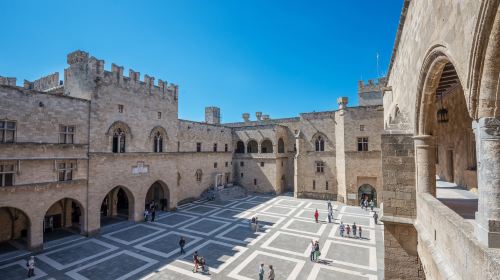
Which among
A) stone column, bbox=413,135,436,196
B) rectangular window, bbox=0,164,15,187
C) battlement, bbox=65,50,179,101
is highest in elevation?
battlement, bbox=65,50,179,101

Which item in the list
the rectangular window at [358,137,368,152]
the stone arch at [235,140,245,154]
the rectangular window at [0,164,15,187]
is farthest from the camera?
the stone arch at [235,140,245,154]

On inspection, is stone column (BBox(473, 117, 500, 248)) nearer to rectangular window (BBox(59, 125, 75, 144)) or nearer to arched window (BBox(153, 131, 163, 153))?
rectangular window (BBox(59, 125, 75, 144))

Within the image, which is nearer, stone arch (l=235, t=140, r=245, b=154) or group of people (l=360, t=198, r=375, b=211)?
group of people (l=360, t=198, r=375, b=211)

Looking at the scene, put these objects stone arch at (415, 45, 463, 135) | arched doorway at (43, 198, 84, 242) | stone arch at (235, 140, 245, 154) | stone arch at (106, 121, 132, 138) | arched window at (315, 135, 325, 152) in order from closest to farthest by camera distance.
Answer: stone arch at (415, 45, 463, 135) < arched doorway at (43, 198, 84, 242) < stone arch at (106, 121, 132, 138) < arched window at (315, 135, 325, 152) < stone arch at (235, 140, 245, 154)

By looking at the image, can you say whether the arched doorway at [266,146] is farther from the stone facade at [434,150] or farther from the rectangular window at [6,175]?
the rectangular window at [6,175]

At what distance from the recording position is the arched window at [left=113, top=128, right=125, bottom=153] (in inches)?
743

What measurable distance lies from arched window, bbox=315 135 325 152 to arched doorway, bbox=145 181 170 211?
60.8ft

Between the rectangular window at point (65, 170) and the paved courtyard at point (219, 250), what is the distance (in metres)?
4.39

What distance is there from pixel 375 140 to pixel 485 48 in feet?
77.6

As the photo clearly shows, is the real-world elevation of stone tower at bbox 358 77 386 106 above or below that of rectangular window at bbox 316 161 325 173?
above

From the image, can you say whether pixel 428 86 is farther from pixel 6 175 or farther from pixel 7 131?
pixel 6 175

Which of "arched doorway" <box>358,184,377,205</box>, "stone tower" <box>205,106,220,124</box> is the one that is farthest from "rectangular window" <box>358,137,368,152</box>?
"stone tower" <box>205,106,220,124</box>

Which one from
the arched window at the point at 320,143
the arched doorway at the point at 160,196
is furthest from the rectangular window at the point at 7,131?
the arched window at the point at 320,143

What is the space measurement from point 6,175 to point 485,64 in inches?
792
